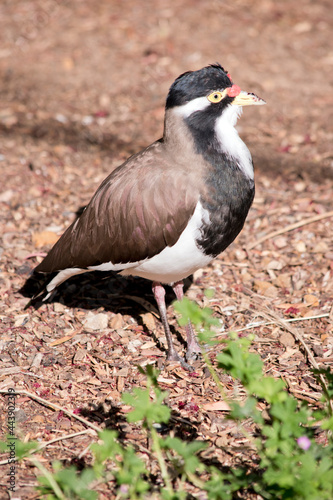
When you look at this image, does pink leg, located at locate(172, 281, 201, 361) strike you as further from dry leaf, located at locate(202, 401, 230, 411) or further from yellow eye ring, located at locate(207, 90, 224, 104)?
yellow eye ring, located at locate(207, 90, 224, 104)

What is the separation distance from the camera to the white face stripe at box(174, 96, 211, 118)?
4117 millimetres

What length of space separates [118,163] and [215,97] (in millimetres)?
2868

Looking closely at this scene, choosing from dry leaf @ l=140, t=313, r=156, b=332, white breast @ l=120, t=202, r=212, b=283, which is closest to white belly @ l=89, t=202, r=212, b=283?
white breast @ l=120, t=202, r=212, b=283

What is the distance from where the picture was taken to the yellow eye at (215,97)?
4125mm

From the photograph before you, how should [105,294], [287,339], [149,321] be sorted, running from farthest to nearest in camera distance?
[105,294], [149,321], [287,339]

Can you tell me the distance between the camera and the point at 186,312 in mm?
3041

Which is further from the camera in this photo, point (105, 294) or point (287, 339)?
point (105, 294)

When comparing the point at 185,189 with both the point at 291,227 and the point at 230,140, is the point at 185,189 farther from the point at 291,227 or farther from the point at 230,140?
the point at 291,227

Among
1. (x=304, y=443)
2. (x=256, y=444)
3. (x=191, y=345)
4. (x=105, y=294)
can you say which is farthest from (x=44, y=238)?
(x=304, y=443)

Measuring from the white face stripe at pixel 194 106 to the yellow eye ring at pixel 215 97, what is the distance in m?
0.03

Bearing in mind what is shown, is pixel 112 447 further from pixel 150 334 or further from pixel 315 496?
pixel 150 334

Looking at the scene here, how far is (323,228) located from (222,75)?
2.23 m

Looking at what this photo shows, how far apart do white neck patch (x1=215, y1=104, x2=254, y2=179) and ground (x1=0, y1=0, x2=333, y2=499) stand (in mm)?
1342

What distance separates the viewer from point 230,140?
4215mm
